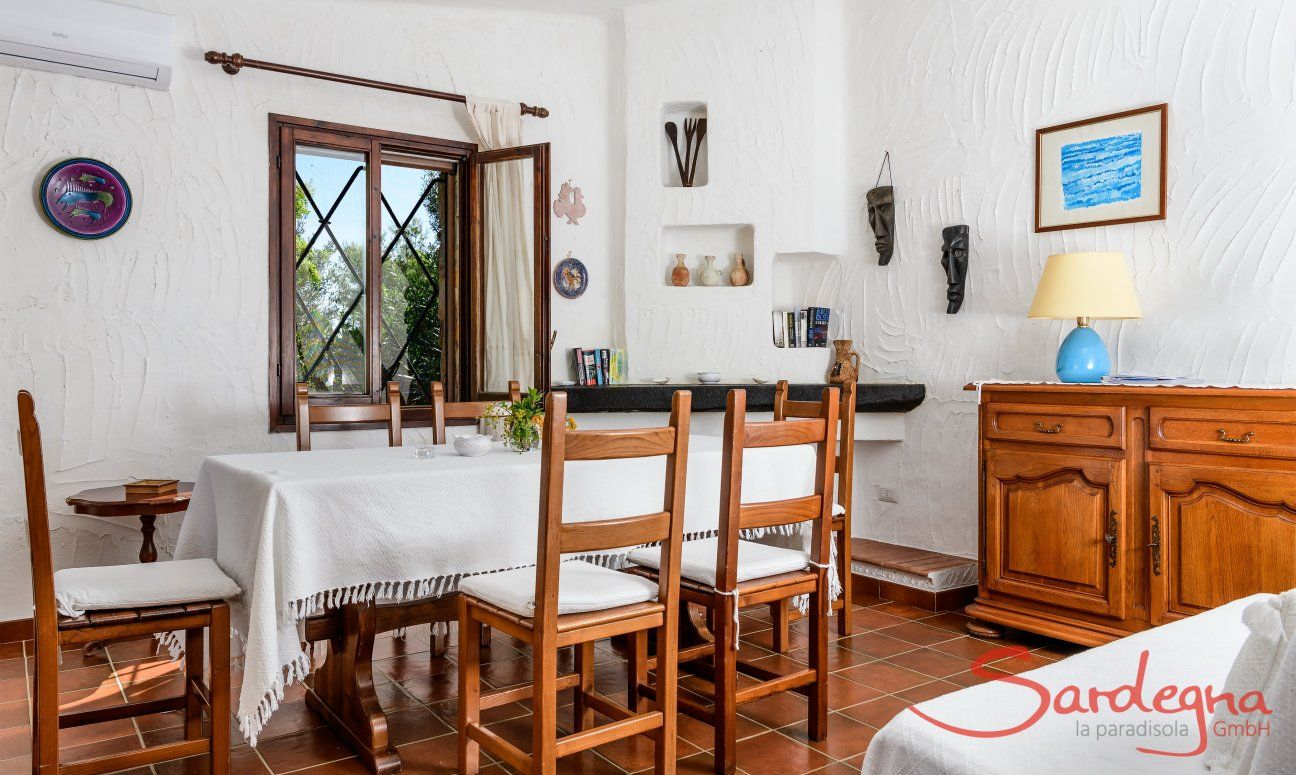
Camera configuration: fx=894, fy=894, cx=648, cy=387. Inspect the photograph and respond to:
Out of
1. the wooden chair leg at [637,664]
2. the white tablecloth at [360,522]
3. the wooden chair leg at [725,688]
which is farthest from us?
the wooden chair leg at [637,664]

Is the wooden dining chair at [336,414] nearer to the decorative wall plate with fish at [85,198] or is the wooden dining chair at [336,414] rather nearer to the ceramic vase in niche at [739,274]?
the decorative wall plate with fish at [85,198]

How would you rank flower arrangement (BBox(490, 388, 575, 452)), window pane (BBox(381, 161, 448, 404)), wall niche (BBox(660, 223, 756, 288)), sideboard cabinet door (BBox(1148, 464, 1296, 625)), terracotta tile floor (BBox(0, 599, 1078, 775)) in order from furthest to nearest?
1. wall niche (BBox(660, 223, 756, 288))
2. window pane (BBox(381, 161, 448, 404))
3. flower arrangement (BBox(490, 388, 575, 452))
4. sideboard cabinet door (BBox(1148, 464, 1296, 625))
5. terracotta tile floor (BBox(0, 599, 1078, 775))

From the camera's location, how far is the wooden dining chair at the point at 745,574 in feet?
7.61

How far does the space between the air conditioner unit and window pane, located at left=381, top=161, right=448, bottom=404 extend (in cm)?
115

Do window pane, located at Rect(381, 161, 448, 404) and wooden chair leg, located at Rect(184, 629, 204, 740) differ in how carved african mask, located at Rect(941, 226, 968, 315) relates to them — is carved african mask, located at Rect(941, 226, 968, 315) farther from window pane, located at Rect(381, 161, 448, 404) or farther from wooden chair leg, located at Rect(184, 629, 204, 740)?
wooden chair leg, located at Rect(184, 629, 204, 740)

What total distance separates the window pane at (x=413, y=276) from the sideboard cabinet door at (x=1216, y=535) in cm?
339

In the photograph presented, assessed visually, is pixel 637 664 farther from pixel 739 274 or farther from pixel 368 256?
pixel 739 274

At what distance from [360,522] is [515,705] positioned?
92 centimetres

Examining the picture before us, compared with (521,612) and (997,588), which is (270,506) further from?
(997,588)

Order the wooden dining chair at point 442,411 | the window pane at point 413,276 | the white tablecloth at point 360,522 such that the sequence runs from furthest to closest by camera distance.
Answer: the window pane at point 413,276 < the wooden dining chair at point 442,411 < the white tablecloth at point 360,522

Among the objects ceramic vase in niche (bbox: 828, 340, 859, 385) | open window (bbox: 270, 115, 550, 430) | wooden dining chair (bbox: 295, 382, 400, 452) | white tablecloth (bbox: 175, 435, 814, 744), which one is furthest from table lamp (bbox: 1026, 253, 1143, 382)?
wooden dining chair (bbox: 295, 382, 400, 452)

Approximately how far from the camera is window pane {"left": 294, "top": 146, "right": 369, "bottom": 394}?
435 cm

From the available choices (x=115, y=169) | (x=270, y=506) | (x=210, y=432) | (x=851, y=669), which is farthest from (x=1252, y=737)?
(x=115, y=169)

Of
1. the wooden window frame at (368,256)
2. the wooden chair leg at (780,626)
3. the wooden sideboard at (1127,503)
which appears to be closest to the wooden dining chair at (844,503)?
the wooden chair leg at (780,626)
